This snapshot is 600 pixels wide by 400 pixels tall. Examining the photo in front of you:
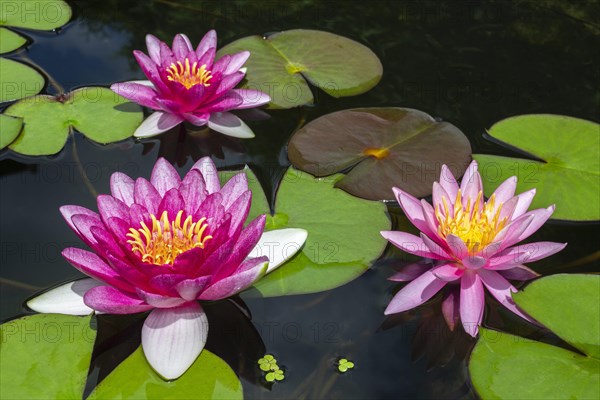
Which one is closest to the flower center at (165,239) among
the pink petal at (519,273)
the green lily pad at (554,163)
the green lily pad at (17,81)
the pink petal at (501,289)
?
the pink petal at (501,289)

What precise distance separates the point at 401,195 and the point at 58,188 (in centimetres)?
145

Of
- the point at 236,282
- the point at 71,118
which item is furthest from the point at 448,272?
the point at 71,118

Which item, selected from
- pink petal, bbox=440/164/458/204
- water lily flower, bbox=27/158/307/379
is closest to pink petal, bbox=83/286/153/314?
water lily flower, bbox=27/158/307/379

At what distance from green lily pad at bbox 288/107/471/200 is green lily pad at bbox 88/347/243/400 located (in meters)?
1.04

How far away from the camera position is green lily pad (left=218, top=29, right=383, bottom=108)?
338 centimetres

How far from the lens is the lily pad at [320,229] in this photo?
2320 millimetres

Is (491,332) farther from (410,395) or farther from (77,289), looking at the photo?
(77,289)

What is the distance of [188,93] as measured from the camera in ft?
9.45

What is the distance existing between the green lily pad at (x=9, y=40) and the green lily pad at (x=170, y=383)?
233 cm

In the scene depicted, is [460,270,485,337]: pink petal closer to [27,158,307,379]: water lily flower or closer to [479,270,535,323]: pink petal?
[479,270,535,323]: pink petal

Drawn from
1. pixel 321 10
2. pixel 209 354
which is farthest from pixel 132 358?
pixel 321 10

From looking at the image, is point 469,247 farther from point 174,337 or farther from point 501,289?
point 174,337

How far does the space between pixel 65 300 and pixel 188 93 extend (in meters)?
1.14

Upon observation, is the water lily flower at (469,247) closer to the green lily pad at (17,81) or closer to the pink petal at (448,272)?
the pink petal at (448,272)
